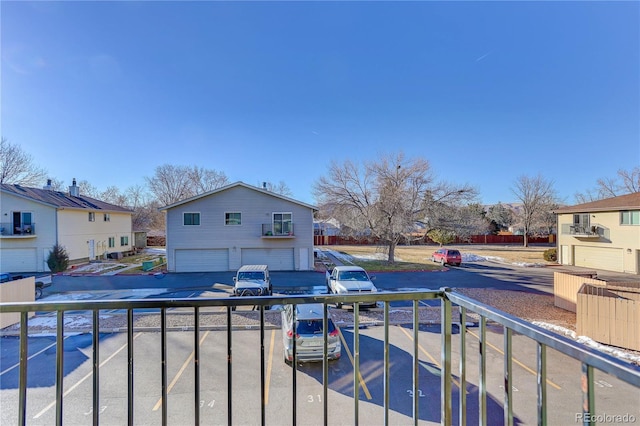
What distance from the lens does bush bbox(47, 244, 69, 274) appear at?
1723 centimetres

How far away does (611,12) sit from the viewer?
7.79 m

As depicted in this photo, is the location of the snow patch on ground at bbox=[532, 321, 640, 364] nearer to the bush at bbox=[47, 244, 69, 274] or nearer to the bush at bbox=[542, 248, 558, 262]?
the bush at bbox=[542, 248, 558, 262]

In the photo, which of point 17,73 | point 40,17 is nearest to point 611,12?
point 40,17

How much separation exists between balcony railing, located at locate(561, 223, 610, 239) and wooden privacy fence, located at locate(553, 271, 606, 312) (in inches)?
507

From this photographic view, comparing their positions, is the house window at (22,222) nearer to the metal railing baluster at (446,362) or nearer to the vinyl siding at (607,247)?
the metal railing baluster at (446,362)

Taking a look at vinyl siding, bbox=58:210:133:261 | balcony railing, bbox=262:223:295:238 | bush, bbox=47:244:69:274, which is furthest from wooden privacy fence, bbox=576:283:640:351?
vinyl siding, bbox=58:210:133:261

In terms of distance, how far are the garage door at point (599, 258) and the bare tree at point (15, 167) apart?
47.2 metres

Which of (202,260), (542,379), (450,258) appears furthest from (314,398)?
(450,258)

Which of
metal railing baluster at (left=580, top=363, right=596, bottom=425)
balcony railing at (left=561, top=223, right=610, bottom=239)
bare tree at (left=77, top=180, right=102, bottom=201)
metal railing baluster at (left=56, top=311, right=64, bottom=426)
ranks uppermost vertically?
bare tree at (left=77, top=180, right=102, bottom=201)

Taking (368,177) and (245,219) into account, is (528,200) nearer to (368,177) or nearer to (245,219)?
(368,177)

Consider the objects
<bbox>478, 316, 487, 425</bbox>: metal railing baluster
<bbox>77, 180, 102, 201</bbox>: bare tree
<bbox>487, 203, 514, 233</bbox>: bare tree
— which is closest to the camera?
<bbox>478, 316, 487, 425</bbox>: metal railing baluster

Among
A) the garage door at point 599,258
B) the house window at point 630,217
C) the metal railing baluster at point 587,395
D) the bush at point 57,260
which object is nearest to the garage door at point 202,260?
the bush at point 57,260

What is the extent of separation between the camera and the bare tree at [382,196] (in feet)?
58.9

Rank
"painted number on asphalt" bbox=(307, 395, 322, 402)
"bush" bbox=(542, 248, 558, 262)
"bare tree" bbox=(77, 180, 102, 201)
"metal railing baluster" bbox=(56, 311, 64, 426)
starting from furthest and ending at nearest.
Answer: "bare tree" bbox=(77, 180, 102, 201) → "bush" bbox=(542, 248, 558, 262) → "painted number on asphalt" bbox=(307, 395, 322, 402) → "metal railing baluster" bbox=(56, 311, 64, 426)
